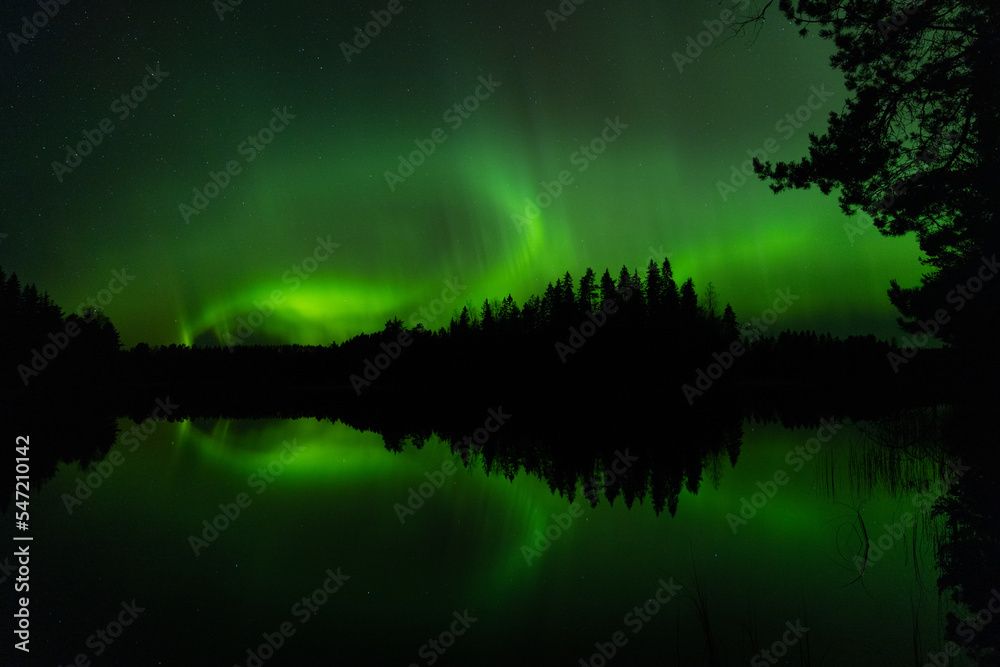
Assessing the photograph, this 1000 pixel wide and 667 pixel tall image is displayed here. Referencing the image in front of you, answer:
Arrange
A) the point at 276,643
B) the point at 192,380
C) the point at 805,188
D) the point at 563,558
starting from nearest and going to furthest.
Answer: the point at 276,643
the point at 563,558
the point at 805,188
the point at 192,380

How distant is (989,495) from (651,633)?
23.6ft

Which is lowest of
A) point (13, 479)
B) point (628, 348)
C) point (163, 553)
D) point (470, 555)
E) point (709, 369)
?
point (13, 479)

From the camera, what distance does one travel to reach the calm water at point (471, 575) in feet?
20.4

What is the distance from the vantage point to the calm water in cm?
623

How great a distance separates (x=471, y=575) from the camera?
840cm

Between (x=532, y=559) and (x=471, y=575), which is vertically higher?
(x=532, y=559)

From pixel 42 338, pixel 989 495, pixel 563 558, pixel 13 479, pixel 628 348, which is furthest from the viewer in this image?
pixel 42 338

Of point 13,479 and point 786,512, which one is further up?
point 786,512

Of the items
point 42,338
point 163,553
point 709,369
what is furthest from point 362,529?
point 42,338

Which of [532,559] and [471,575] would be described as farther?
[532,559]

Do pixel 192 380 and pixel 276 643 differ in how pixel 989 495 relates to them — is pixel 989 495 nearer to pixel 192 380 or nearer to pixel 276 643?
pixel 276 643

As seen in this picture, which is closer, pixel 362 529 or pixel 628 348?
pixel 362 529

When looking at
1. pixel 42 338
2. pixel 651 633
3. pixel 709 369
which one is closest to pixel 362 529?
pixel 651 633

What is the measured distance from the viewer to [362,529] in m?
10.7
